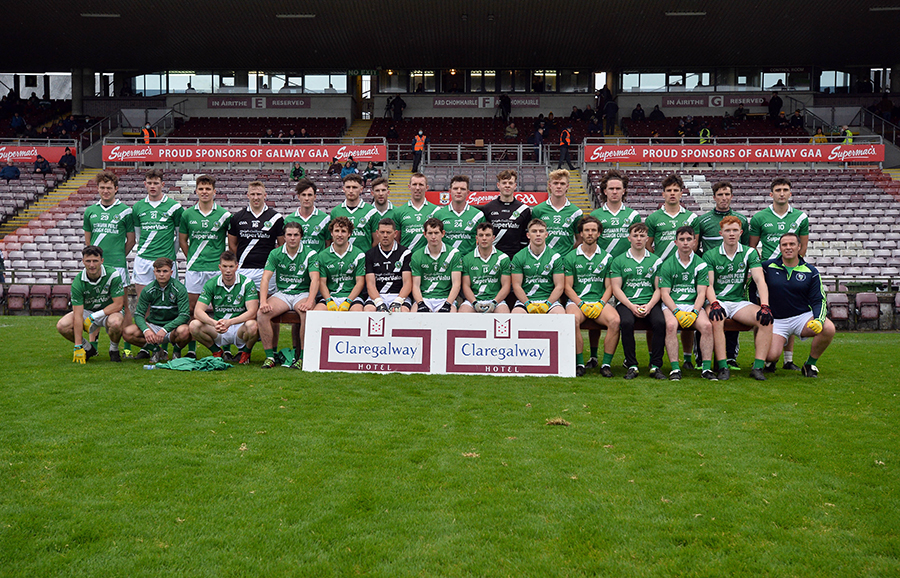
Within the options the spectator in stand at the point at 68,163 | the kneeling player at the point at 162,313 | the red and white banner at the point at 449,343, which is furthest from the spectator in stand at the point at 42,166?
the red and white banner at the point at 449,343

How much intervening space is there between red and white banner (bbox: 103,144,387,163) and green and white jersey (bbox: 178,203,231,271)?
15592mm

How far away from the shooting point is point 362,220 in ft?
26.6

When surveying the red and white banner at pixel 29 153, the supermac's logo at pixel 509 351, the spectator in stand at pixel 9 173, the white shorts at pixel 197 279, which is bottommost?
the supermac's logo at pixel 509 351

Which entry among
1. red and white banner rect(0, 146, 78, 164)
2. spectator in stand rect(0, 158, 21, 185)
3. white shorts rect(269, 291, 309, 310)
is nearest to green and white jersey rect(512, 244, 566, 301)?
white shorts rect(269, 291, 309, 310)

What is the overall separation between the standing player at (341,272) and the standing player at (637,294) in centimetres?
280

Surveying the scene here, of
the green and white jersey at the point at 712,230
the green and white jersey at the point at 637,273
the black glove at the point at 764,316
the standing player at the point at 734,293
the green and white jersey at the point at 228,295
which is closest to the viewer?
the black glove at the point at 764,316

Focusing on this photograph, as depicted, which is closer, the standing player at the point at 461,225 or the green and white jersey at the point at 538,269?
the green and white jersey at the point at 538,269

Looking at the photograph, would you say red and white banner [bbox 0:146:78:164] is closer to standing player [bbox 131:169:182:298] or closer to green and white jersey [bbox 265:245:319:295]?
standing player [bbox 131:169:182:298]

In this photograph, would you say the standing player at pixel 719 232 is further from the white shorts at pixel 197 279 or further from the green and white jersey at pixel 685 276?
the white shorts at pixel 197 279

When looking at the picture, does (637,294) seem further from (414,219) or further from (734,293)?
(414,219)

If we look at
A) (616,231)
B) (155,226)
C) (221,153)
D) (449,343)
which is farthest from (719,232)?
(221,153)

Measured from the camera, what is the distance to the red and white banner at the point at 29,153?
24.6 meters

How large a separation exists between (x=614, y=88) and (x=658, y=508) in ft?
101

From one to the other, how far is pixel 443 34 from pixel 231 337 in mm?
21330
